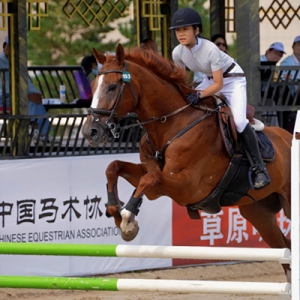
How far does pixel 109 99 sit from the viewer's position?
6273 millimetres

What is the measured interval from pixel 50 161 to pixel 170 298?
6.56ft

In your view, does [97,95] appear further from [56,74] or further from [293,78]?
[56,74]

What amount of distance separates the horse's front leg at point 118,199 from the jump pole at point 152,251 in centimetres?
53

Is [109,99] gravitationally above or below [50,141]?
above

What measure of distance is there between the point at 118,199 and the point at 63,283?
1161mm

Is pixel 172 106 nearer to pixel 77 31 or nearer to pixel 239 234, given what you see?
pixel 239 234

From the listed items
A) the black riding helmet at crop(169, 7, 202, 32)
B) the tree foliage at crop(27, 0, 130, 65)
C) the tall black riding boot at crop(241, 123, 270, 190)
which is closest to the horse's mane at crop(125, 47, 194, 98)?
the black riding helmet at crop(169, 7, 202, 32)

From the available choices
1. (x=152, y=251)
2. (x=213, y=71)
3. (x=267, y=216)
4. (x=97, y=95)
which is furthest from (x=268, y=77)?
(x=152, y=251)

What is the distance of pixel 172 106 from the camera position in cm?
681

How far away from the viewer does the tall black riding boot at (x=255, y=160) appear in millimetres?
7077

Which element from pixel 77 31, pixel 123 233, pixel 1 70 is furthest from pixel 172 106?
pixel 77 31

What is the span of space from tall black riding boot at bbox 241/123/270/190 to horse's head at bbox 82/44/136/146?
1.11m

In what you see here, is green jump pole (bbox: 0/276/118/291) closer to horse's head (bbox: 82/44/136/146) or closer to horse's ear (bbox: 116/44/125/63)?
horse's head (bbox: 82/44/136/146)

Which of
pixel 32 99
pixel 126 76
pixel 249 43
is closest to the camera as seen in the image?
pixel 126 76
